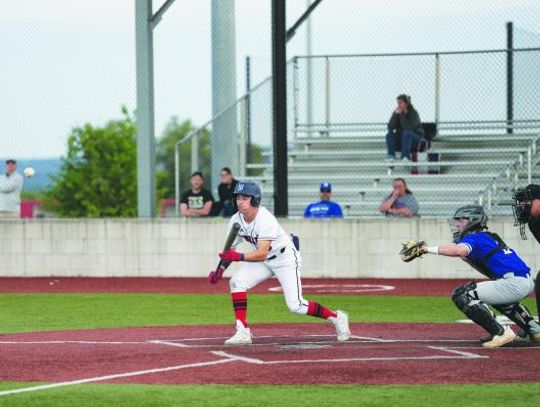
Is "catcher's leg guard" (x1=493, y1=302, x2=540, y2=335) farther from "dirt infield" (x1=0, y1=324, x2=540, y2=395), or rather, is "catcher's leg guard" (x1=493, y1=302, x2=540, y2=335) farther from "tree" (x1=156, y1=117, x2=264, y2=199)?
"tree" (x1=156, y1=117, x2=264, y2=199)

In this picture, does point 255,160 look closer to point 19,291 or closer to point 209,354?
point 19,291

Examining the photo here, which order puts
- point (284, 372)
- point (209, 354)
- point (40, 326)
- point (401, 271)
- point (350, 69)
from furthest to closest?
point (350, 69)
point (401, 271)
point (40, 326)
point (209, 354)
point (284, 372)

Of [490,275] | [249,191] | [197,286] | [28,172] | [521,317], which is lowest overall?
[197,286]

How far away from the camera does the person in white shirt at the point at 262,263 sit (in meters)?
11.8

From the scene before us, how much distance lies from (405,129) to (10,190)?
25.1 feet

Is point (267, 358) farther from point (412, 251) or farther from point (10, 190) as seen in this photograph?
point (10, 190)

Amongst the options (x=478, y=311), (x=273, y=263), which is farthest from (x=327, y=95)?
(x=478, y=311)

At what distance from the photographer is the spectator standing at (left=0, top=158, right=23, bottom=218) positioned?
23469 mm

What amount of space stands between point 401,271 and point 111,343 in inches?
387

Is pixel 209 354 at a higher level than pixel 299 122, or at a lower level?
lower

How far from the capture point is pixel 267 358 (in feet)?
35.4

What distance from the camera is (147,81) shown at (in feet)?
75.4

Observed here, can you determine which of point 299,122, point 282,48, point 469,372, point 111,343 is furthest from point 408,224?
point 469,372

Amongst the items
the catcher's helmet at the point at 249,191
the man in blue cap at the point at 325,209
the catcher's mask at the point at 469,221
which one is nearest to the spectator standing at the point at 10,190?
the man in blue cap at the point at 325,209
